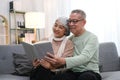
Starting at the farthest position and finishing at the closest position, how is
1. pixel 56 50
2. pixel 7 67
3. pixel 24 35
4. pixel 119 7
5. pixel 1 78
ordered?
pixel 24 35 < pixel 119 7 < pixel 7 67 < pixel 1 78 < pixel 56 50

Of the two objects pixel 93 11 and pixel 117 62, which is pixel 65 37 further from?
pixel 93 11

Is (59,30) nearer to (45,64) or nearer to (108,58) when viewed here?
(45,64)

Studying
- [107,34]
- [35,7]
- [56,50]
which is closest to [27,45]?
[56,50]

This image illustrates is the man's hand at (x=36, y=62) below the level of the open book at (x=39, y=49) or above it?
below

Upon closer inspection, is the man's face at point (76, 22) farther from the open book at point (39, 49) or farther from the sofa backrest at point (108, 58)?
the sofa backrest at point (108, 58)

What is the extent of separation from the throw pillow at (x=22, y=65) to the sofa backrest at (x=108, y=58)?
873 mm

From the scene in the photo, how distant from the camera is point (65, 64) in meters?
1.76

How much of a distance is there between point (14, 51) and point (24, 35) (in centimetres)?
153

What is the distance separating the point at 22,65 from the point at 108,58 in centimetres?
104

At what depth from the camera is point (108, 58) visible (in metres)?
2.69

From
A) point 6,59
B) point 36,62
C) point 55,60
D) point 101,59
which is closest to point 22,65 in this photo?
point 6,59

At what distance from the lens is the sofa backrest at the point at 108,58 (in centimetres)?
265

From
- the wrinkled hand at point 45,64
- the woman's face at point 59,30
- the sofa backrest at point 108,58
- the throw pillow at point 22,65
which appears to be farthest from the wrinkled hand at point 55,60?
the sofa backrest at point 108,58

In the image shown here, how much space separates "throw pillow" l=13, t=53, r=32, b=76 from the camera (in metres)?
2.39
